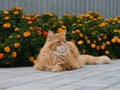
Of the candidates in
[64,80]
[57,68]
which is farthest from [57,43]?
[64,80]

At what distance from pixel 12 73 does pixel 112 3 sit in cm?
800

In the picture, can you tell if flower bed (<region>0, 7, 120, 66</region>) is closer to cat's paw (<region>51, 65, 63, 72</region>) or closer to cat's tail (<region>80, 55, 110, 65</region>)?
cat's tail (<region>80, 55, 110, 65</region>)

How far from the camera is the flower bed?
8414mm

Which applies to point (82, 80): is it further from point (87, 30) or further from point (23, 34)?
point (87, 30)

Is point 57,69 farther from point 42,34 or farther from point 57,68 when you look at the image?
point 42,34

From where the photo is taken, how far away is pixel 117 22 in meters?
11.4

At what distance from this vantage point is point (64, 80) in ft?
20.5

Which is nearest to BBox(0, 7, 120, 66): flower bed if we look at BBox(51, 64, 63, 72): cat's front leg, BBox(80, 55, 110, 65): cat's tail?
BBox(80, 55, 110, 65): cat's tail

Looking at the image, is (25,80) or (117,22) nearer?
(25,80)

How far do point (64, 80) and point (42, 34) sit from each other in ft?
9.57

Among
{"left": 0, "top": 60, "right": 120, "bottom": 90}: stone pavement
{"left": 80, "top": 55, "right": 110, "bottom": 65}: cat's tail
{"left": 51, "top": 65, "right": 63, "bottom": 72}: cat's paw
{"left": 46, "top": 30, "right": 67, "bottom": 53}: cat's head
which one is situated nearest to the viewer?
{"left": 0, "top": 60, "right": 120, "bottom": 90}: stone pavement

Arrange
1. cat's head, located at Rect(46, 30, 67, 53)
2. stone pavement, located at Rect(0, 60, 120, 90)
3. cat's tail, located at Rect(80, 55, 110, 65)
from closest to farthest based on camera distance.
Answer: stone pavement, located at Rect(0, 60, 120, 90) → cat's head, located at Rect(46, 30, 67, 53) → cat's tail, located at Rect(80, 55, 110, 65)

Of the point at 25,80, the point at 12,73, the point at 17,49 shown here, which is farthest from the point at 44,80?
the point at 17,49

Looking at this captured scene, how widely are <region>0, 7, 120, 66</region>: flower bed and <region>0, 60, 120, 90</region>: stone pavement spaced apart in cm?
88
